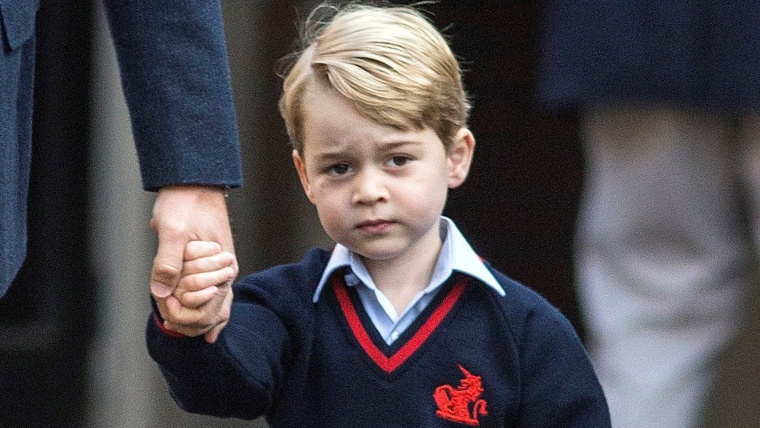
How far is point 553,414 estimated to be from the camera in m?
2.84

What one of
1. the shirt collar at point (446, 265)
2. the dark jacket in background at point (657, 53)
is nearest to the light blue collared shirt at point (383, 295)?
the shirt collar at point (446, 265)

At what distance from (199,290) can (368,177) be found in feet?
1.12

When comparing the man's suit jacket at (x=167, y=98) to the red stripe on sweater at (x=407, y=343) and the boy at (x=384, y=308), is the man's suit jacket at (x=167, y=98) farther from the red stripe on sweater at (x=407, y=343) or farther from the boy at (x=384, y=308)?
the red stripe on sweater at (x=407, y=343)

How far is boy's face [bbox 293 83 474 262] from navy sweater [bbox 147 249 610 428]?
140 millimetres

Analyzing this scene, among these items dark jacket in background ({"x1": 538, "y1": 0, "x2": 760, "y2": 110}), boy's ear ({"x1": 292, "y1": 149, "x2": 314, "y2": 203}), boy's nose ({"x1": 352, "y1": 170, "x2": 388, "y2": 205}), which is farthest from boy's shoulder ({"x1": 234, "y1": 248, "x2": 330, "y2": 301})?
dark jacket in background ({"x1": 538, "y1": 0, "x2": 760, "y2": 110})

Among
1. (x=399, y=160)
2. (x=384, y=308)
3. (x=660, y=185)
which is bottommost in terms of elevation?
(x=384, y=308)

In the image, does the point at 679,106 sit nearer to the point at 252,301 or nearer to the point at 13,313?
the point at 252,301

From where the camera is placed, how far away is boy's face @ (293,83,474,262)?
2.79 meters

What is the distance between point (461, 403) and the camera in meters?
2.81

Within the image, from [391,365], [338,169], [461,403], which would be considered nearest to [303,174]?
[338,169]

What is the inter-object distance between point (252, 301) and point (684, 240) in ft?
4.77

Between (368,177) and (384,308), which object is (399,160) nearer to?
(368,177)

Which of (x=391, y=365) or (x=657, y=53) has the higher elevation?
(x=657, y=53)

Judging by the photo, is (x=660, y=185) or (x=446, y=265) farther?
(x=660, y=185)
